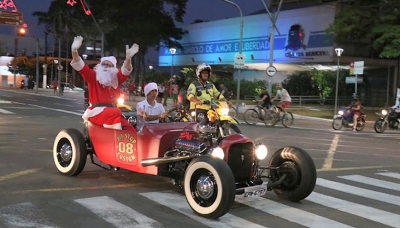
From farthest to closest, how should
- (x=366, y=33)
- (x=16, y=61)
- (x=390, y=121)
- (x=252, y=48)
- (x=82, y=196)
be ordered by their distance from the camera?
(x=16, y=61) → (x=252, y=48) → (x=366, y=33) → (x=390, y=121) → (x=82, y=196)

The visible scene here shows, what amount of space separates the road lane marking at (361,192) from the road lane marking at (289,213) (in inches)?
63.4

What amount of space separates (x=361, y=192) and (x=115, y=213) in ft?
13.1

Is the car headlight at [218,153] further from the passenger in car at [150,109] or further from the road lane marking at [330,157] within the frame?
the road lane marking at [330,157]

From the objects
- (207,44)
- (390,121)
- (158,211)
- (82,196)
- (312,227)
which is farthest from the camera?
(207,44)

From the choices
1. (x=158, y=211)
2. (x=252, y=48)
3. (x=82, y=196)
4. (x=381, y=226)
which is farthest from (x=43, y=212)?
(x=252, y=48)

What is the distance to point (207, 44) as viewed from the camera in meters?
50.3

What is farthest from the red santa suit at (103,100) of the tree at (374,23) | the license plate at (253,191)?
the tree at (374,23)

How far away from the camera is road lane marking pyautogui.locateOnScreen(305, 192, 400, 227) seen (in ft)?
20.1

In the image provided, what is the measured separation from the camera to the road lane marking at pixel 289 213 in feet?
19.2

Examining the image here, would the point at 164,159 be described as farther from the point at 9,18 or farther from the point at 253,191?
the point at 9,18

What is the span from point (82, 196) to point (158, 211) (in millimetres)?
1255

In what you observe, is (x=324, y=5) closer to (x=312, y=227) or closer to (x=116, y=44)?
(x=116, y=44)

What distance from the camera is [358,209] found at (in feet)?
21.6

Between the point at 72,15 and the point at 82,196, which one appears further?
the point at 72,15
